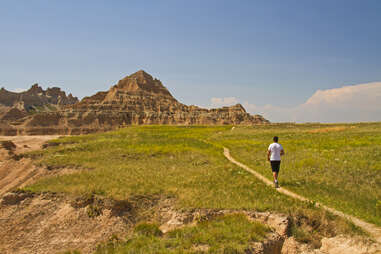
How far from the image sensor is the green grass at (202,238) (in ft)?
27.9

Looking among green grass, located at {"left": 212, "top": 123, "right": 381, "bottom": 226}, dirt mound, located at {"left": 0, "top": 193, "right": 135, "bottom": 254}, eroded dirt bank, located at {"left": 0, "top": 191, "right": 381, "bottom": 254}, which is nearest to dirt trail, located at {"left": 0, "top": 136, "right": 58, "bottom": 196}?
eroded dirt bank, located at {"left": 0, "top": 191, "right": 381, "bottom": 254}

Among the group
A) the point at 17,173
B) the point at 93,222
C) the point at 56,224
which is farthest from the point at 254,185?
the point at 17,173

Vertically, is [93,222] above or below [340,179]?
below

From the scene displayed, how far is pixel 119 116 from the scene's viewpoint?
15812 cm

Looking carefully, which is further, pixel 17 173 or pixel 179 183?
pixel 17 173

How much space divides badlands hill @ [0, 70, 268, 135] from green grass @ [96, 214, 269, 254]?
470 feet

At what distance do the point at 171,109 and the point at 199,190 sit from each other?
16262 cm

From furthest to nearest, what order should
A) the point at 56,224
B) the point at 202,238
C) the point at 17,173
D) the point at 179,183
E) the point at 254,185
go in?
the point at 17,173, the point at 179,183, the point at 254,185, the point at 56,224, the point at 202,238

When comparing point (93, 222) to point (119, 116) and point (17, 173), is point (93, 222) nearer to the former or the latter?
point (17, 173)

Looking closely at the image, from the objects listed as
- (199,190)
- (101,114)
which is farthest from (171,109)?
(199,190)

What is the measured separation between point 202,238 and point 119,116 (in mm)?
156676

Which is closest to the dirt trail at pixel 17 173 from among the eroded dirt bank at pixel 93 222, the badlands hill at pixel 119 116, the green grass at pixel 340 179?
the eroded dirt bank at pixel 93 222

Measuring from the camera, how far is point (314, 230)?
995 centimetres

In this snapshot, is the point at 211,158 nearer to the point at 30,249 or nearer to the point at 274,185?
the point at 274,185
